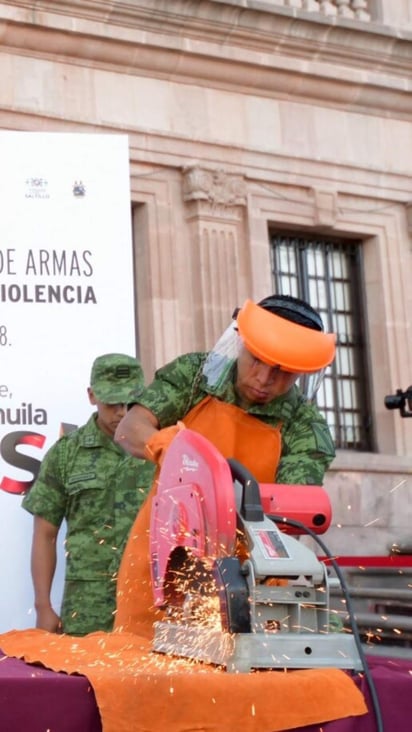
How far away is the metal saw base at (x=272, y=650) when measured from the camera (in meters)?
2.90

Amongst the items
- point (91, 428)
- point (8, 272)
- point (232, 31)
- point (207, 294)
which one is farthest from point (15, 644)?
point (232, 31)

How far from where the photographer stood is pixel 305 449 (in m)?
3.91

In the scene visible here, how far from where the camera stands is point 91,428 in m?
5.71

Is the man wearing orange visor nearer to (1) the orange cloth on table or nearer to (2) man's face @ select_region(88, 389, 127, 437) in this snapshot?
(1) the orange cloth on table

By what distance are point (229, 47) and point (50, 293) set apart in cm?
498

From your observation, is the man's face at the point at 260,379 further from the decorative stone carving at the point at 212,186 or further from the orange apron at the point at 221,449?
the decorative stone carving at the point at 212,186

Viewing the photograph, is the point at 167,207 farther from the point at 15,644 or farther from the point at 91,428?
the point at 15,644

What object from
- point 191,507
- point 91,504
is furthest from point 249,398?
point 91,504

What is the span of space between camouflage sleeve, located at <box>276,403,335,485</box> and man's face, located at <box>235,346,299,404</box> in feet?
0.50

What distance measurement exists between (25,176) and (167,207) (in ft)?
13.7

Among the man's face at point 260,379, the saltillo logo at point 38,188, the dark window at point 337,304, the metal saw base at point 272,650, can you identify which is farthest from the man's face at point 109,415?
the dark window at point 337,304

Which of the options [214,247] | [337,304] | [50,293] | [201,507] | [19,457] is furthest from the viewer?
[337,304]

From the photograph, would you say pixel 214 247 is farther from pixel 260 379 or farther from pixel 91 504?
pixel 260 379

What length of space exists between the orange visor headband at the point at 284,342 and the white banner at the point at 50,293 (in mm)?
2580
